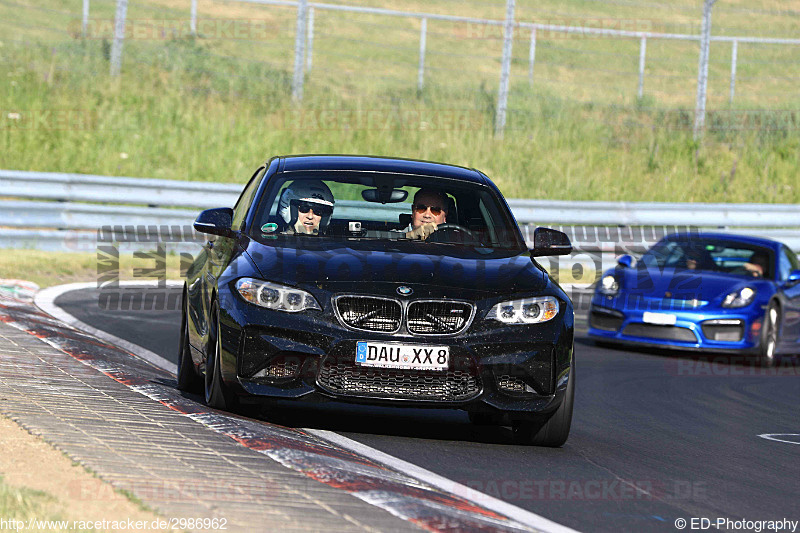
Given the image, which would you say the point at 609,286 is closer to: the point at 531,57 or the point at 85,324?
the point at 85,324

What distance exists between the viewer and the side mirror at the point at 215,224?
7945mm

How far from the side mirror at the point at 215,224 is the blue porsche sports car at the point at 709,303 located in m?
6.24

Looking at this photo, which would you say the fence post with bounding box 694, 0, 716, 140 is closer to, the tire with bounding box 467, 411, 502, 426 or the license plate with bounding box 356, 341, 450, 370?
the tire with bounding box 467, 411, 502, 426

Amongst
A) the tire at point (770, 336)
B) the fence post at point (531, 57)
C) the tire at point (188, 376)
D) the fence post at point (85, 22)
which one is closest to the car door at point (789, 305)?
the tire at point (770, 336)

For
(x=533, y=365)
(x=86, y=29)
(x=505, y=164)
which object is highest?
(x=86, y=29)

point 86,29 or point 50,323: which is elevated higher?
point 86,29

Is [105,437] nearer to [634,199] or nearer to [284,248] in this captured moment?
[284,248]

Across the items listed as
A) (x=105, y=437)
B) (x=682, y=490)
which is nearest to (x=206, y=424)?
(x=105, y=437)

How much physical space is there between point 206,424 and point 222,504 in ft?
5.77

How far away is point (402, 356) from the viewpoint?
6805 mm

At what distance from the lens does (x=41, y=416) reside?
6.43 m

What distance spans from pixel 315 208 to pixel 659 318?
6104 millimetres

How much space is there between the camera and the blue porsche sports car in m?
13.2

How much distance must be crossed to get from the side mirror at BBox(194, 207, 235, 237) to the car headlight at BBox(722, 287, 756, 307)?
6.73 m
